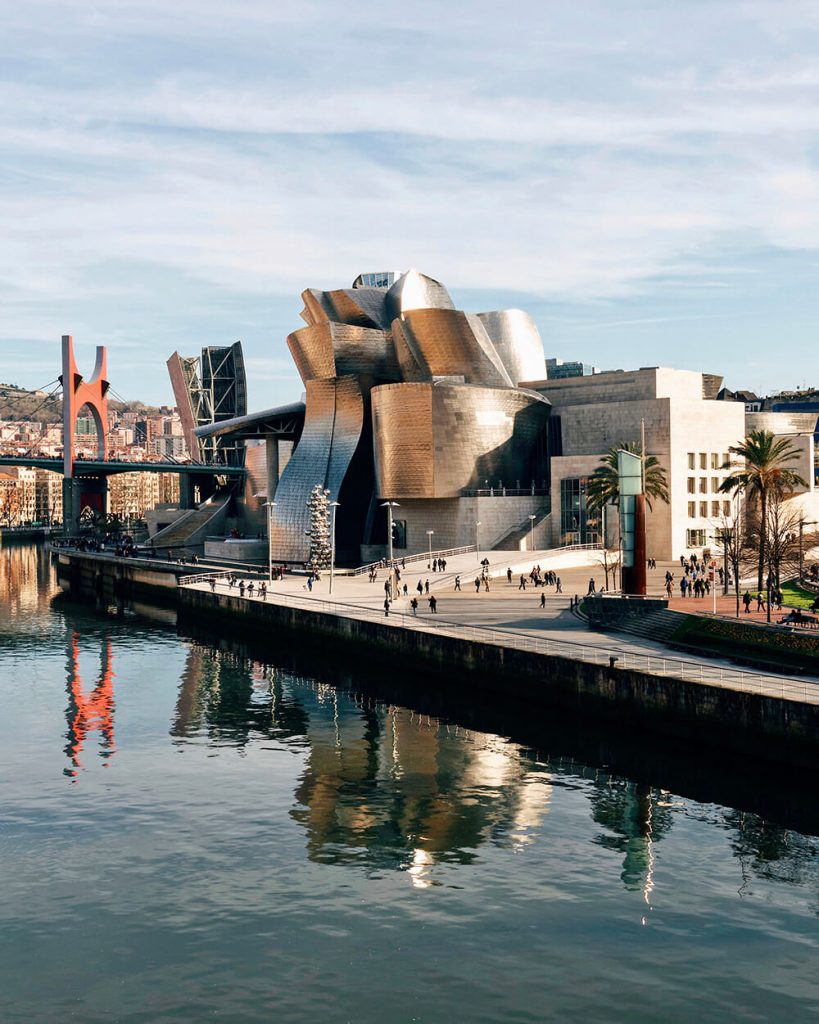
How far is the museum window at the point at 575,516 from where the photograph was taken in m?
77.9

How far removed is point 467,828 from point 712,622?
1756 cm

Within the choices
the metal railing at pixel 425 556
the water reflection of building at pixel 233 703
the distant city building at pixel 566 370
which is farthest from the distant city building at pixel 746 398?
the water reflection of building at pixel 233 703

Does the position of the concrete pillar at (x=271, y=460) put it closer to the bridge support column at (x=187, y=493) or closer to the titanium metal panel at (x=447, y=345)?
the titanium metal panel at (x=447, y=345)

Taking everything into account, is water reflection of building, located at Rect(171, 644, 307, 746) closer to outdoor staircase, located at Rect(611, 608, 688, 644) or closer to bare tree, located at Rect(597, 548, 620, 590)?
outdoor staircase, located at Rect(611, 608, 688, 644)

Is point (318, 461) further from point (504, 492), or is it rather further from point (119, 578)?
point (119, 578)

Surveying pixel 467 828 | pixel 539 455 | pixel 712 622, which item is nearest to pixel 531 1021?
pixel 467 828

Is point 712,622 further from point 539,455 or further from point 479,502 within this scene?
point 539,455

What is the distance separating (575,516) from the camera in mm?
79000

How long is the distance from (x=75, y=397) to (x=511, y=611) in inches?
4593

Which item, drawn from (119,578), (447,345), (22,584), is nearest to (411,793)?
(447,345)

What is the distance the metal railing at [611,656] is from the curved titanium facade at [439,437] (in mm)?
25884

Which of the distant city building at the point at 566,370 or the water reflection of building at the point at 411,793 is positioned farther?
the distant city building at the point at 566,370

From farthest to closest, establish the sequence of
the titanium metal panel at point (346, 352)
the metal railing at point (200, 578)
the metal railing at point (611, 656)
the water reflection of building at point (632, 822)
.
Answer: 1. the titanium metal panel at point (346, 352)
2. the metal railing at point (200, 578)
3. the metal railing at point (611, 656)
4. the water reflection of building at point (632, 822)

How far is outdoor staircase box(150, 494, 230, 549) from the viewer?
121 meters
